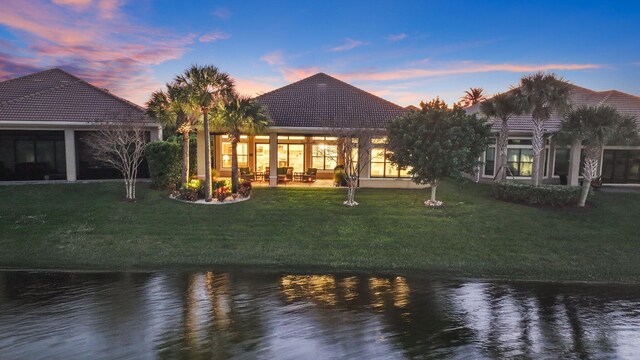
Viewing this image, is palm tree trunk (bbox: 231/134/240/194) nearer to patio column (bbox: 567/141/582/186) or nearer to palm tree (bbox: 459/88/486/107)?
patio column (bbox: 567/141/582/186)

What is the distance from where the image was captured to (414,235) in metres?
16.5

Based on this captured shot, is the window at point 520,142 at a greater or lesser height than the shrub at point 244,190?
greater

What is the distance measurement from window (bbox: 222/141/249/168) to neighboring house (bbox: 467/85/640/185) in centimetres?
1630

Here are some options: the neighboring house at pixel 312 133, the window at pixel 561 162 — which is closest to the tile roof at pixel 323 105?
the neighboring house at pixel 312 133

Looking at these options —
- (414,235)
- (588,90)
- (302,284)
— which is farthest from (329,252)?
(588,90)

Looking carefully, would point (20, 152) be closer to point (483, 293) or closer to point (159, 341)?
point (159, 341)

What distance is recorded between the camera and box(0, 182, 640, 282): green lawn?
13664mm

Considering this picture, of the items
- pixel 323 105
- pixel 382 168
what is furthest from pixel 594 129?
pixel 323 105

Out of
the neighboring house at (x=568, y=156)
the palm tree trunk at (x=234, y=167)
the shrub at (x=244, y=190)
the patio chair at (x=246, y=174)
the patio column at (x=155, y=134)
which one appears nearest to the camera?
the shrub at (x=244, y=190)

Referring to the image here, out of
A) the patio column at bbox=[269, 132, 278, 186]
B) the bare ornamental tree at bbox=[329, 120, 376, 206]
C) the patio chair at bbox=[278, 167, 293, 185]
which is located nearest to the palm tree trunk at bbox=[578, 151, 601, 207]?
the bare ornamental tree at bbox=[329, 120, 376, 206]

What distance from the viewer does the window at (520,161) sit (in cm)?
2830

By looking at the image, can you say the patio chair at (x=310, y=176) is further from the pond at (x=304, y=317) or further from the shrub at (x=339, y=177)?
the pond at (x=304, y=317)

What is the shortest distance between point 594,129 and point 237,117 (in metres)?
17.3

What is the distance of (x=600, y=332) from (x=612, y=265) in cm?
598
